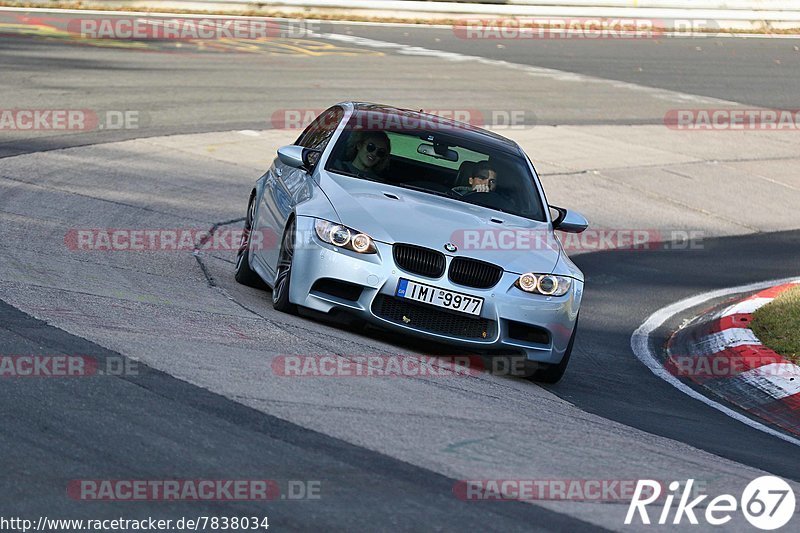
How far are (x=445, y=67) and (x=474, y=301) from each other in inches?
707

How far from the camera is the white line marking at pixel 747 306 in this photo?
1118 centimetres

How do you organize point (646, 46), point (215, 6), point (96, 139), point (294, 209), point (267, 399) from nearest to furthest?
point (267, 399)
point (294, 209)
point (96, 139)
point (215, 6)
point (646, 46)

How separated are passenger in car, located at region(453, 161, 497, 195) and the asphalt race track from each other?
1354 millimetres

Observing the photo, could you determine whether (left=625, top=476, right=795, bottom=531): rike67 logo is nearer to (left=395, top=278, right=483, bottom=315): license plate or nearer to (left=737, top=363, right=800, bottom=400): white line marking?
(left=395, top=278, right=483, bottom=315): license plate

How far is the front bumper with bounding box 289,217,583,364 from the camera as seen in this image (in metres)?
8.05

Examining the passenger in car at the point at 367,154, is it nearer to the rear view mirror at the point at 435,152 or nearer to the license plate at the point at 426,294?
the rear view mirror at the point at 435,152

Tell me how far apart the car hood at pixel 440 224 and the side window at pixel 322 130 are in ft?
2.39

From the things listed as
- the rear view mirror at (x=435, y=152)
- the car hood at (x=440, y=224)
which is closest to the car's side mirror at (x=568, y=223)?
the car hood at (x=440, y=224)

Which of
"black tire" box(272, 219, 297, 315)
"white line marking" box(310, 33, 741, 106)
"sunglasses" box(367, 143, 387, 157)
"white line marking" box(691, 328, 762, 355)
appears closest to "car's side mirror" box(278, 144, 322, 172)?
"sunglasses" box(367, 143, 387, 157)

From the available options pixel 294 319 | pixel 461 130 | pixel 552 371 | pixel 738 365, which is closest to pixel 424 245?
pixel 294 319

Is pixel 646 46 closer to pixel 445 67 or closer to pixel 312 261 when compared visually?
pixel 445 67

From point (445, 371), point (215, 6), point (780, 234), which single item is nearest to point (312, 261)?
point (445, 371)

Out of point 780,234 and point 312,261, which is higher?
point 312,261

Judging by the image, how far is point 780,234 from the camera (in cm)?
1636
